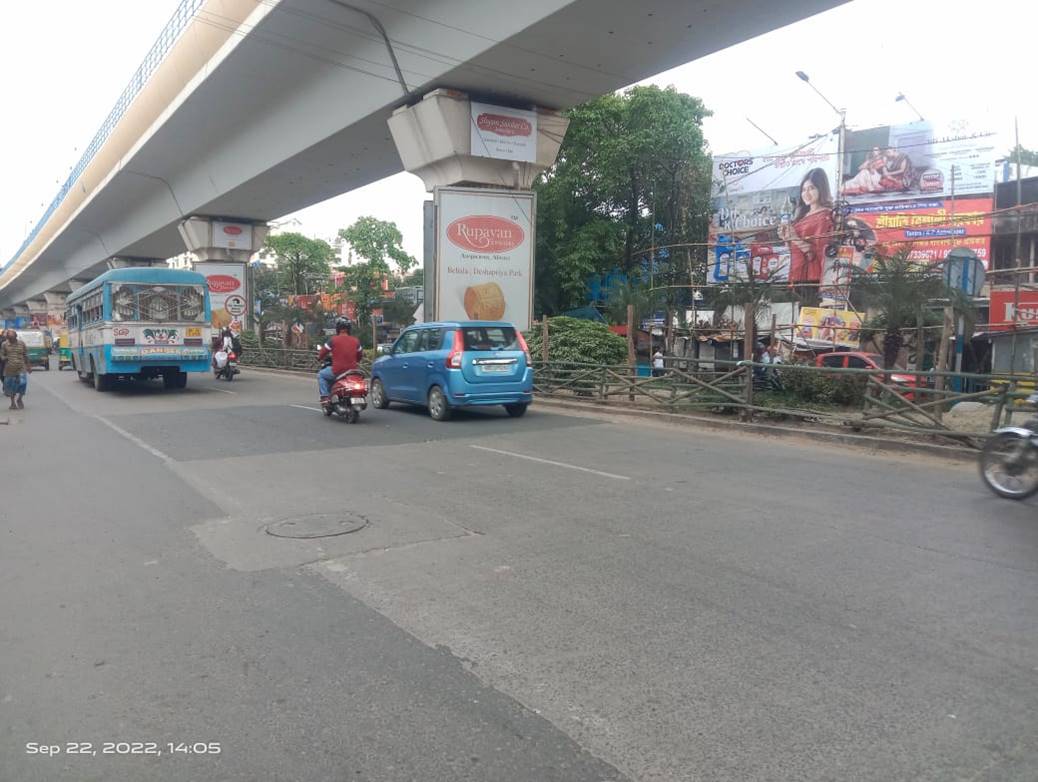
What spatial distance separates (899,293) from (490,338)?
27.8ft

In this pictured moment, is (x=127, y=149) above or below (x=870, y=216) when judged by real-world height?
above

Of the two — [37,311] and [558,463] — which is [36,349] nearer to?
[558,463]

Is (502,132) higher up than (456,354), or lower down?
higher up

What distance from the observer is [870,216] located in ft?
101

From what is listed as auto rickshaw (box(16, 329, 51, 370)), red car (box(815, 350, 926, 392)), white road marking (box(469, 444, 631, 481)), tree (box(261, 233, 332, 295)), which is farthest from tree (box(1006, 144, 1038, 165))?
auto rickshaw (box(16, 329, 51, 370))

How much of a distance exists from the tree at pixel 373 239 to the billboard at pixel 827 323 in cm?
2862

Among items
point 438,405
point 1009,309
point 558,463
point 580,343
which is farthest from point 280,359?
point 1009,309

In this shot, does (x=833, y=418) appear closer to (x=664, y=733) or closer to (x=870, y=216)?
(x=664, y=733)

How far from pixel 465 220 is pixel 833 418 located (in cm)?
1271

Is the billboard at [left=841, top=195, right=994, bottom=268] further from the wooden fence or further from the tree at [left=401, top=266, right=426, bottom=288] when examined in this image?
the tree at [left=401, top=266, right=426, bottom=288]

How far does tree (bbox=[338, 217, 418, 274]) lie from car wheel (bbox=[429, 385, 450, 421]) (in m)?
36.3

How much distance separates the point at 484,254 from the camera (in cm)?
2180

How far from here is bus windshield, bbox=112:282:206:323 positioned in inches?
755

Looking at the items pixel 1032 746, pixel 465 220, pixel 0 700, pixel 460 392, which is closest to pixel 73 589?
pixel 0 700
